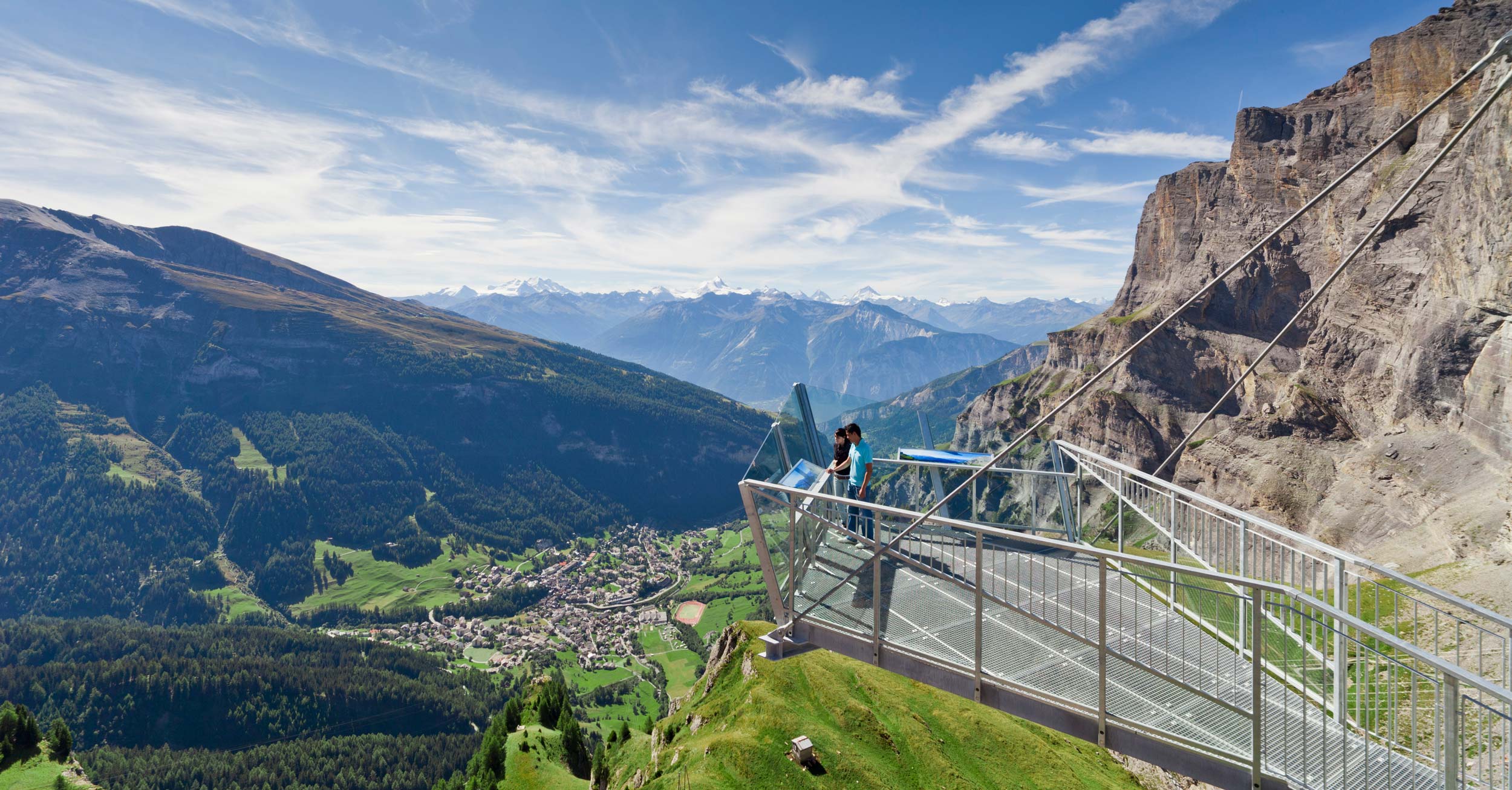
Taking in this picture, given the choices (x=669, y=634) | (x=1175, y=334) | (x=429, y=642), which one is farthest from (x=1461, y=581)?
(x=429, y=642)

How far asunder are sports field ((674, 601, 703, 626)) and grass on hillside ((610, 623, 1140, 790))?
4196 inches

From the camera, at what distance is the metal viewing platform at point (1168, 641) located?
696 centimetres

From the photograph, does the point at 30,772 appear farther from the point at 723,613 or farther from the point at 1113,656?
the point at 1113,656

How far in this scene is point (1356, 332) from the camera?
76.0 meters

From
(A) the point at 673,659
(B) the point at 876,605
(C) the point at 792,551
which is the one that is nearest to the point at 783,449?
(C) the point at 792,551

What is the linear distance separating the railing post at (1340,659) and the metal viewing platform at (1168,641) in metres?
0.04

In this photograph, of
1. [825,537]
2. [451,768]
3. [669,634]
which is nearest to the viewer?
[825,537]

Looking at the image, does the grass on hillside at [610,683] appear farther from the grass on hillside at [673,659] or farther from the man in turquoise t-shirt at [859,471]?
the man in turquoise t-shirt at [859,471]

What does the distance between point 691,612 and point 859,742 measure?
126m

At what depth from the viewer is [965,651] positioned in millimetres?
9336

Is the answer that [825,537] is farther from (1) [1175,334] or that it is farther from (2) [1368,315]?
(1) [1175,334]

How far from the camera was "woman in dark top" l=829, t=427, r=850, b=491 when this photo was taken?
14008mm

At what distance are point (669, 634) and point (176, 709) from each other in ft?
304

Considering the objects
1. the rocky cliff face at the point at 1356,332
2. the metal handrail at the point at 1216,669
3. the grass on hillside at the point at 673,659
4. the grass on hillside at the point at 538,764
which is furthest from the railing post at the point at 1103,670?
the grass on hillside at the point at 673,659
